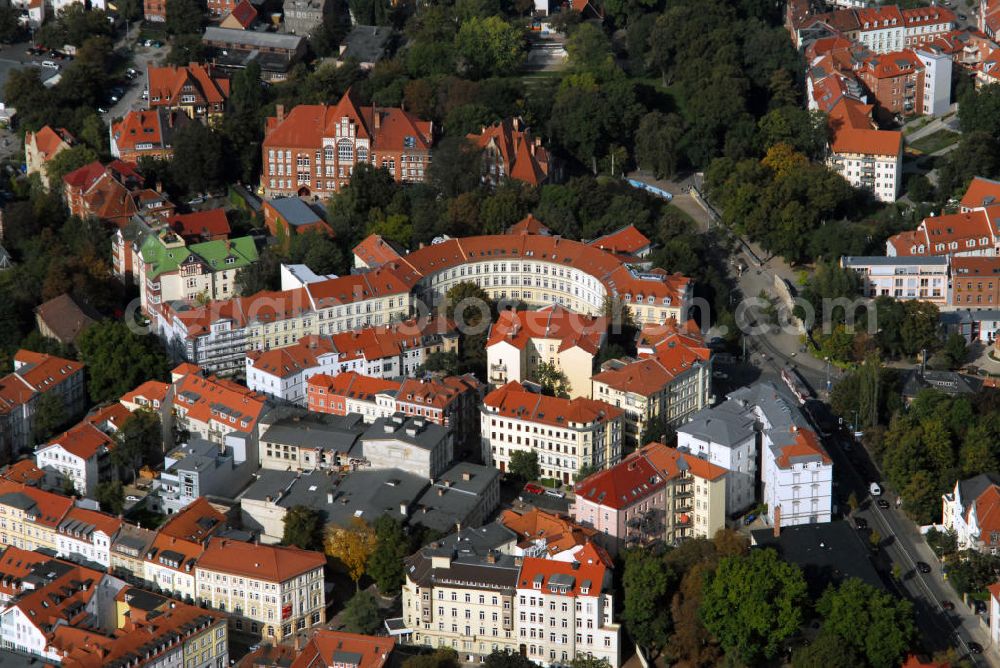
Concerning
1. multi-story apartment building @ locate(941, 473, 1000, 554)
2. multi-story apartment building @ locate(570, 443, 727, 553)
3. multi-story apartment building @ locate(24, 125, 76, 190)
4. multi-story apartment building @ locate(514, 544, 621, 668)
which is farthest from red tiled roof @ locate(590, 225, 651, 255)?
multi-story apartment building @ locate(24, 125, 76, 190)

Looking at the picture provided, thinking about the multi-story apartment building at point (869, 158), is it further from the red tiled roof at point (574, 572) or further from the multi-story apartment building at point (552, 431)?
the red tiled roof at point (574, 572)

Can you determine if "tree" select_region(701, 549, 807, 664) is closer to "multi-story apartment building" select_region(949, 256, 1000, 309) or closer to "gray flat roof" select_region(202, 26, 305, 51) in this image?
"multi-story apartment building" select_region(949, 256, 1000, 309)

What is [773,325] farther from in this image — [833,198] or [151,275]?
[151,275]

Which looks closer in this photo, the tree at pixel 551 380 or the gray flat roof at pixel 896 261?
the tree at pixel 551 380

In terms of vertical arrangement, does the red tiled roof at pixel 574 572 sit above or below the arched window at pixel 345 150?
below

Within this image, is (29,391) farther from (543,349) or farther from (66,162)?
(543,349)

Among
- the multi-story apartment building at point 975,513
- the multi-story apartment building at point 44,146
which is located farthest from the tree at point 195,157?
the multi-story apartment building at point 975,513

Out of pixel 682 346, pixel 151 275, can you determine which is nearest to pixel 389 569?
pixel 682 346
